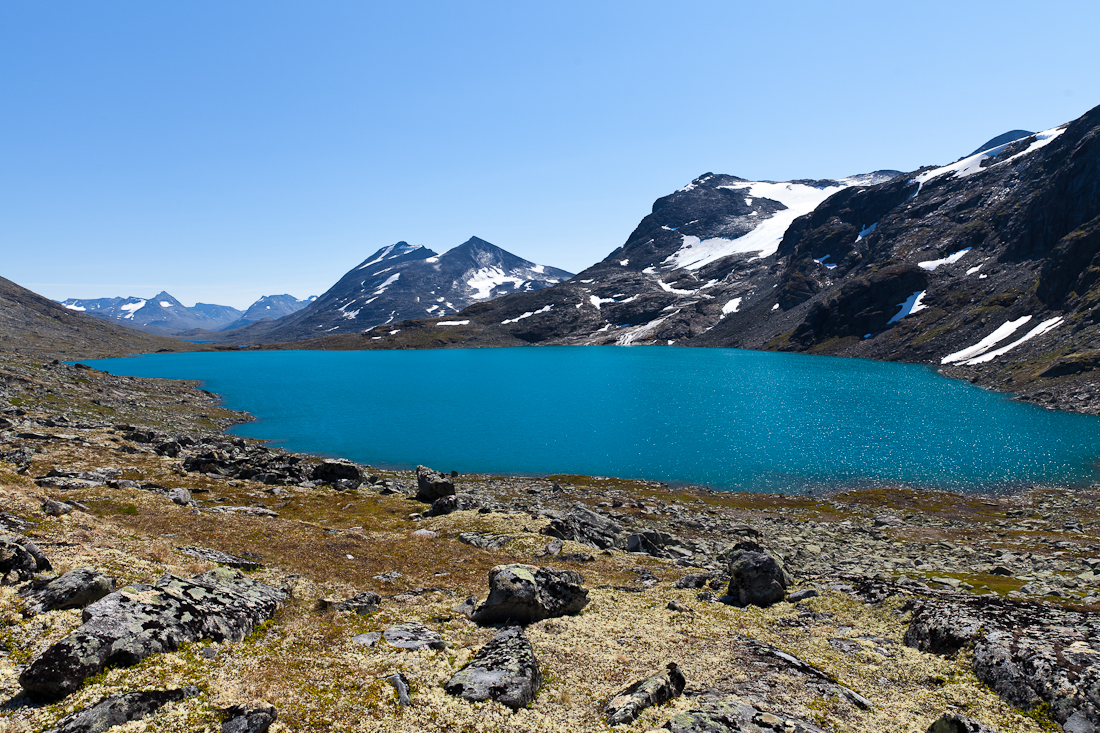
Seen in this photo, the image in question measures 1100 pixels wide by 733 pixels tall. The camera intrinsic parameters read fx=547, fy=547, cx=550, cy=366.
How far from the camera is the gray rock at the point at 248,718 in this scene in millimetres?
11625

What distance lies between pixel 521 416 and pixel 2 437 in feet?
222

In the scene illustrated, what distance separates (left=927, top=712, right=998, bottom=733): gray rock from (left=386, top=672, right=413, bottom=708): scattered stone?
43.4ft

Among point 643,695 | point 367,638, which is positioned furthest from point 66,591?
point 643,695

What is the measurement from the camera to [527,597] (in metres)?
20.7

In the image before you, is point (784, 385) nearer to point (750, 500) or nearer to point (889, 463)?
point (889, 463)

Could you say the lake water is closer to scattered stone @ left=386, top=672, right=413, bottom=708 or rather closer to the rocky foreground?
the rocky foreground

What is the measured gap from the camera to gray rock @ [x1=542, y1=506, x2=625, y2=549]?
34781 millimetres

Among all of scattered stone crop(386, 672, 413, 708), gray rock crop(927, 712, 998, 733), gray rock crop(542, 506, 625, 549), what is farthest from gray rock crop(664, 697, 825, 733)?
gray rock crop(542, 506, 625, 549)

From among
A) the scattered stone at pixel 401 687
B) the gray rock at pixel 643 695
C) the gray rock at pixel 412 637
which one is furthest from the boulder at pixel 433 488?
the gray rock at pixel 643 695

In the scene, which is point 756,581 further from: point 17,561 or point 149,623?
point 17,561

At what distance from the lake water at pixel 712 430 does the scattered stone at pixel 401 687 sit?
163 feet

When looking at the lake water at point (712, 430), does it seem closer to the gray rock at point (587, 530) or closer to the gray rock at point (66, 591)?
the gray rock at point (587, 530)

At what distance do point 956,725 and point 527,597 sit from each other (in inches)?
513

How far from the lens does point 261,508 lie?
37.0 meters
